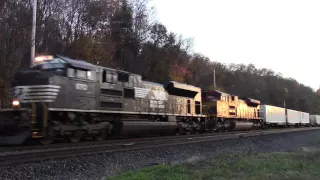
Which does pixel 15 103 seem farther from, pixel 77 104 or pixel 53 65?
pixel 77 104

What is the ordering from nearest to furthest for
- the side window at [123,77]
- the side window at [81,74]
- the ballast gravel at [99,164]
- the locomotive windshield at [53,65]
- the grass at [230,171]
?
the grass at [230,171]
the ballast gravel at [99,164]
the locomotive windshield at [53,65]
the side window at [81,74]
the side window at [123,77]

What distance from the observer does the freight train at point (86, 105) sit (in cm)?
1377

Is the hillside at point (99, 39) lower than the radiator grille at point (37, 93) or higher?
higher

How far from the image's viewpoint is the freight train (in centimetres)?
1377

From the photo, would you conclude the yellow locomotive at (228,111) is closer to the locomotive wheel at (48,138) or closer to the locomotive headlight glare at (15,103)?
the locomotive wheel at (48,138)

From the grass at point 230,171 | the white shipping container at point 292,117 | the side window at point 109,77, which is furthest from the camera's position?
the white shipping container at point 292,117

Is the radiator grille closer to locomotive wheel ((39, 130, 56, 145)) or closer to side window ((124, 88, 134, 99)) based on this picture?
locomotive wheel ((39, 130, 56, 145))

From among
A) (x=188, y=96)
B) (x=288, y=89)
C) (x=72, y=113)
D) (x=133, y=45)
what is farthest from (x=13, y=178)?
(x=288, y=89)

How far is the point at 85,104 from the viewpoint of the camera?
1585 cm

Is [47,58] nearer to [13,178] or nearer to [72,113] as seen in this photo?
[72,113]

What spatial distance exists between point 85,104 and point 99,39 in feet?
64.2

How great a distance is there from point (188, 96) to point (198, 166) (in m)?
14.9

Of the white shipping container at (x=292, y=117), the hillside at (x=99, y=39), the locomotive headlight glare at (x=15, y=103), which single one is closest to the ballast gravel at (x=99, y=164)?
the locomotive headlight glare at (x=15, y=103)

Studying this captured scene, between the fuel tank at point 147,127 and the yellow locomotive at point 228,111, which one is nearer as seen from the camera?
the fuel tank at point 147,127
